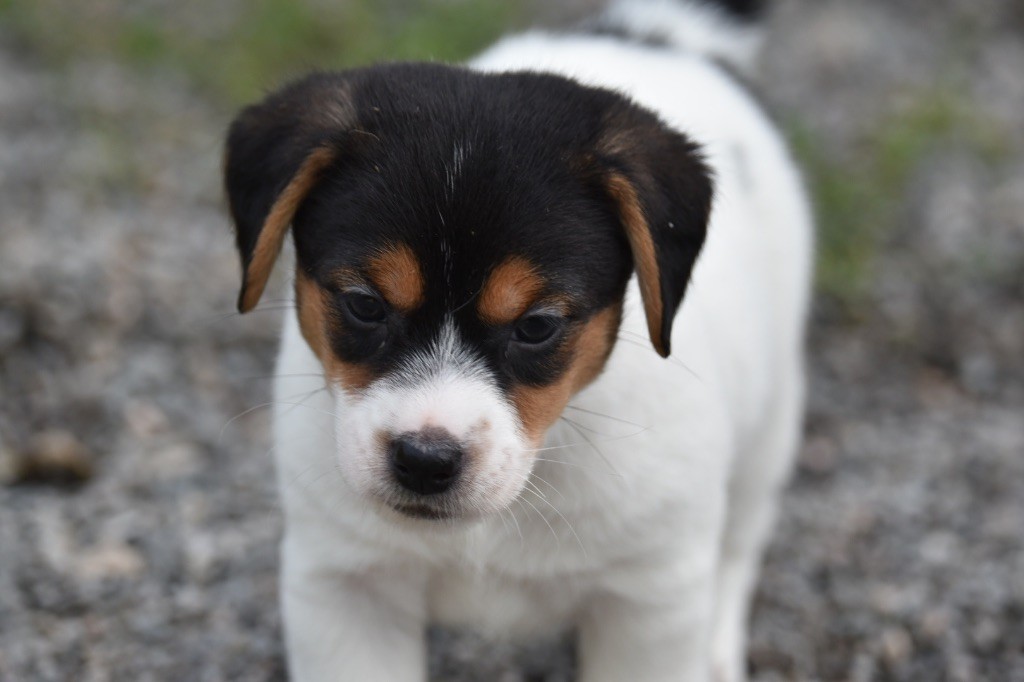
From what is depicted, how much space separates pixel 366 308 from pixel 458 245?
318 mm

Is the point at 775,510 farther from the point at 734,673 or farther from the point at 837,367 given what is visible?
the point at 837,367

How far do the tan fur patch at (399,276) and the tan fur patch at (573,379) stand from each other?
0.36 m

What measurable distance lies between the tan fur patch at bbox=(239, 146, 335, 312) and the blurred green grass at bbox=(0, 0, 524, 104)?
457 centimetres

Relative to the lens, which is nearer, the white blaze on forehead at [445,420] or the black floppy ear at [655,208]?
the white blaze on forehead at [445,420]

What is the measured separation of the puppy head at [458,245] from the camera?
3.38 metres

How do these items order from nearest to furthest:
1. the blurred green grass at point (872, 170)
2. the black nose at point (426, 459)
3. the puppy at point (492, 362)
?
the black nose at point (426, 459), the puppy at point (492, 362), the blurred green grass at point (872, 170)

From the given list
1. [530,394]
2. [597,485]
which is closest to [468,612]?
[597,485]

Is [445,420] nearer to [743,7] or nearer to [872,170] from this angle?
[743,7]

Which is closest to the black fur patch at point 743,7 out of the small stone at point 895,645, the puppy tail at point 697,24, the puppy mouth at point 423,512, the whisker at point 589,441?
the puppy tail at point 697,24

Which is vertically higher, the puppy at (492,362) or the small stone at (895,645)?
the puppy at (492,362)

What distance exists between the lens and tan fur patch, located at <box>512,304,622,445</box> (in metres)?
3.54

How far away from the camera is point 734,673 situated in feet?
16.5

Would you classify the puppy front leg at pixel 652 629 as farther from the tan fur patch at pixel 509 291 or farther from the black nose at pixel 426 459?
the tan fur patch at pixel 509 291

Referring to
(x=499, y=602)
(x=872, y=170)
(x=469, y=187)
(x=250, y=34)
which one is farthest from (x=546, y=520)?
(x=250, y=34)
